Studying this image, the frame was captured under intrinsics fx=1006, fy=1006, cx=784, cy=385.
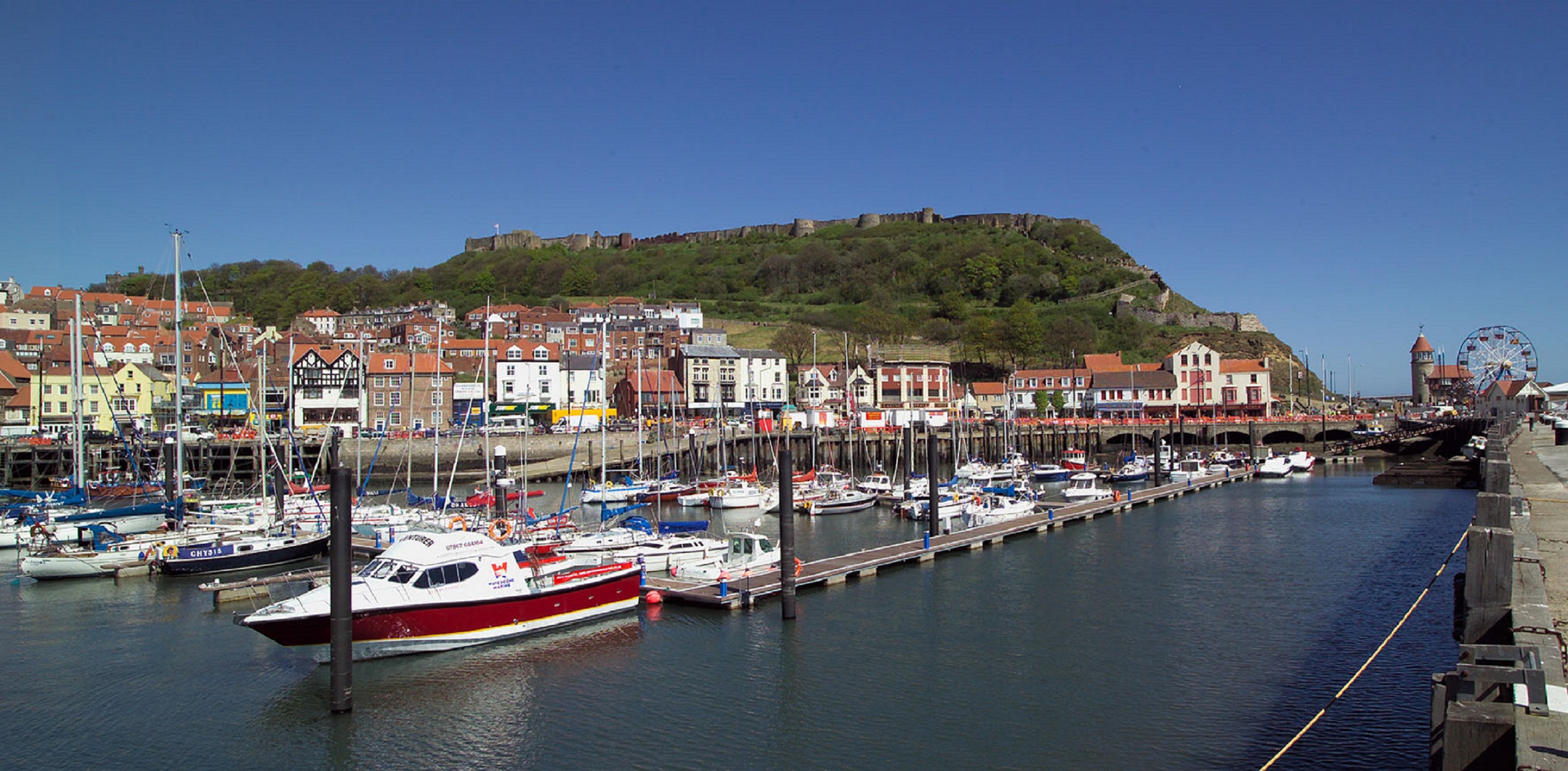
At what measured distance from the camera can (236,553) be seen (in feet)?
106

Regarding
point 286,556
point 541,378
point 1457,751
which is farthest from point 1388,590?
point 541,378

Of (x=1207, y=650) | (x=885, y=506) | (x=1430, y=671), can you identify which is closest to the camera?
(x=1430, y=671)

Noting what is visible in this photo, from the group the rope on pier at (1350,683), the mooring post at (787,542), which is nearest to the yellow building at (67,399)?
the mooring post at (787,542)

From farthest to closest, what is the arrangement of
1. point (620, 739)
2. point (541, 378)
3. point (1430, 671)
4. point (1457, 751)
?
A: point (541, 378) → point (1430, 671) → point (620, 739) → point (1457, 751)

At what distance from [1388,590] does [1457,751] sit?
23788 mm

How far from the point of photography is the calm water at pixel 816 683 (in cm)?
1666

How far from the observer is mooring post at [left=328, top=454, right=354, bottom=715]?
1697 cm

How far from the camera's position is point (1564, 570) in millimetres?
14578

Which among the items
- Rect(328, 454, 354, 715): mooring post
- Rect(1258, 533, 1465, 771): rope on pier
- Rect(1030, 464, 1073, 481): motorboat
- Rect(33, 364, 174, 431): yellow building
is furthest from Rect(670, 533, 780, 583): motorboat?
Rect(33, 364, 174, 431): yellow building

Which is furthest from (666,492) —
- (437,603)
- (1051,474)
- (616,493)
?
(437,603)

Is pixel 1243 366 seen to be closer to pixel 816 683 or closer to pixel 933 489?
pixel 933 489

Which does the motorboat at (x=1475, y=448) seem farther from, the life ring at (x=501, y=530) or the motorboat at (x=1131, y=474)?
the life ring at (x=501, y=530)

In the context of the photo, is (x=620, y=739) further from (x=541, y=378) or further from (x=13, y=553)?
(x=541, y=378)

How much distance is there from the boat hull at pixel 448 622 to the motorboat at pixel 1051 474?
43.9 metres
